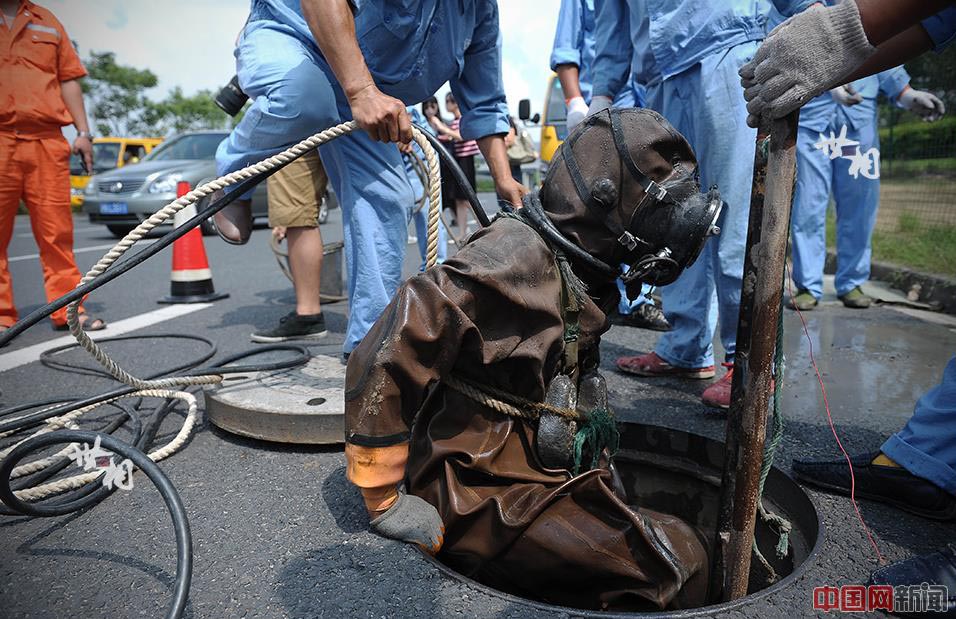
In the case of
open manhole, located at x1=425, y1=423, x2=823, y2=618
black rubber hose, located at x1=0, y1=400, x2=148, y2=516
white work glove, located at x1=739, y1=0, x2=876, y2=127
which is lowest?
open manhole, located at x1=425, y1=423, x2=823, y2=618

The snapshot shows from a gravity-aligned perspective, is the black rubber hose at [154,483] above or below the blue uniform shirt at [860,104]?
below

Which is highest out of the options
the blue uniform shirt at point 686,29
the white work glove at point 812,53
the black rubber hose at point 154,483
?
the blue uniform shirt at point 686,29

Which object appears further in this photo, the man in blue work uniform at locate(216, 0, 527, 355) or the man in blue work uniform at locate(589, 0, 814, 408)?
the man in blue work uniform at locate(589, 0, 814, 408)

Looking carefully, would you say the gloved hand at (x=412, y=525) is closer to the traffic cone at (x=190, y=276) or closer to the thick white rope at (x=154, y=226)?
the thick white rope at (x=154, y=226)

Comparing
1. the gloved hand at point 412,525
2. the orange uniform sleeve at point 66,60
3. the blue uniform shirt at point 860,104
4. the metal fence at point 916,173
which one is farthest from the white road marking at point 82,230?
the metal fence at point 916,173

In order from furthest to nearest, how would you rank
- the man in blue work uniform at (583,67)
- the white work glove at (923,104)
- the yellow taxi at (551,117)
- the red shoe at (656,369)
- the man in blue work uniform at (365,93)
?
1. the yellow taxi at (551,117)
2. the white work glove at (923,104)
3. the man in blue work uniform at (583,67)
4. the red shoe at (656,369)
5. the man in blue work uniform at (365,93)

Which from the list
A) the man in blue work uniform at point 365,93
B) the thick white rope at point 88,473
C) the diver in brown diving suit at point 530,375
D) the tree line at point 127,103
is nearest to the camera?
the diver in brown diving suit at point 530,375

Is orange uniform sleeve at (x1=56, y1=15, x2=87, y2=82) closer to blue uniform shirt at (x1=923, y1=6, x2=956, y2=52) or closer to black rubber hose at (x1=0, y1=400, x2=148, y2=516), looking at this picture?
black rubber hose at (x1=0, y1=400, x2=148, y2=516)

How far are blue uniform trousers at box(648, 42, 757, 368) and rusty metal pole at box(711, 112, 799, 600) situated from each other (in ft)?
3.07

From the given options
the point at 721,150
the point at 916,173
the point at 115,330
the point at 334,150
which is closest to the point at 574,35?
the point at 721,150

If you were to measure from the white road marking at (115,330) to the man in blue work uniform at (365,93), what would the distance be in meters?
1.51

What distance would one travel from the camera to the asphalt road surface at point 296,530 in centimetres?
138

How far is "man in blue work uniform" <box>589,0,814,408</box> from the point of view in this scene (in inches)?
96.5

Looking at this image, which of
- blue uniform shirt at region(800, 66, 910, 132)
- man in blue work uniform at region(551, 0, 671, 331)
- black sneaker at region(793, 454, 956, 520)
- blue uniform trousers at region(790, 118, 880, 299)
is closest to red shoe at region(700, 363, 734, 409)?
black sneaker at region(793, 454, 956, 520)
